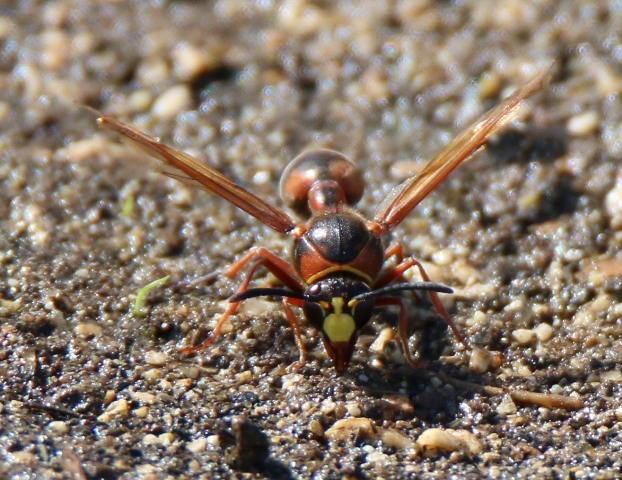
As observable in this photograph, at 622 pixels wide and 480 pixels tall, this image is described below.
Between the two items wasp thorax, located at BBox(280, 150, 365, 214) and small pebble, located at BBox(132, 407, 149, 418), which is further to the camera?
wasp thorax, located at BBox(280, 150, 365, 214)

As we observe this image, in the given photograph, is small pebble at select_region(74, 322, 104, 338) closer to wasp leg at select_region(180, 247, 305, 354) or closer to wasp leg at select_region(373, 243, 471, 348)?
wasp leg at select_region(180, 247, 305, 354)

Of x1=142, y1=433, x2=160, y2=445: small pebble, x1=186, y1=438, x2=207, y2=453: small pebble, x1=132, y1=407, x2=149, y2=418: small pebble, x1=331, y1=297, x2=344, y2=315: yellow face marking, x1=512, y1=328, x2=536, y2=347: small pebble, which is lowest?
x1=186, y1=438, x2=207, y2=453: small pebble

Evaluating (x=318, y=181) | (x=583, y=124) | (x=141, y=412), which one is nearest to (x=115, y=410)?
(x=141, y=412)

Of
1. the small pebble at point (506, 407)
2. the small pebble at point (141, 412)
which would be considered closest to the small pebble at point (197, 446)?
the small pebble at point (141, 412)

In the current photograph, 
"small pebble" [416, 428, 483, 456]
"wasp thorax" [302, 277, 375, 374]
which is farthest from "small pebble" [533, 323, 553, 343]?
"wasp thorax" [302, 277, 375, 374]

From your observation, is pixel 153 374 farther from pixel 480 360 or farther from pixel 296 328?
pixel 480 360

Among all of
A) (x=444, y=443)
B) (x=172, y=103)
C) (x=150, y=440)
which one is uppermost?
(x=172, y=103)
